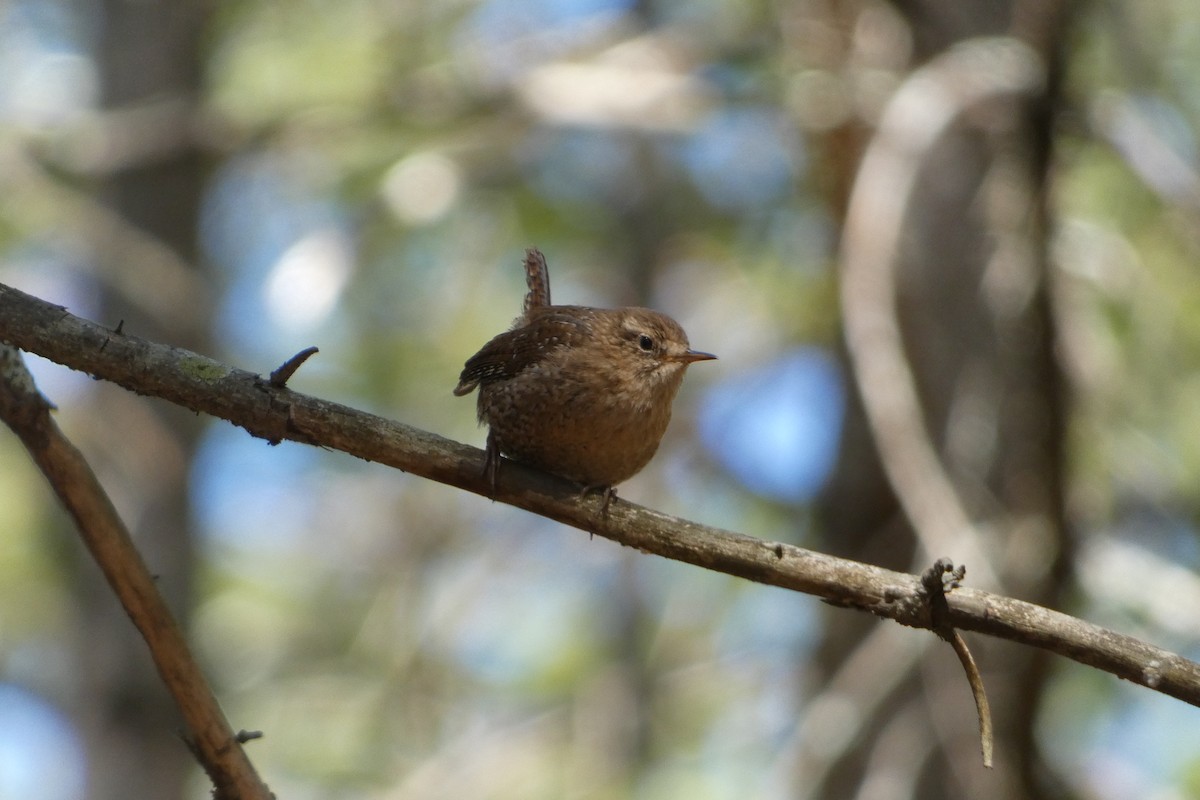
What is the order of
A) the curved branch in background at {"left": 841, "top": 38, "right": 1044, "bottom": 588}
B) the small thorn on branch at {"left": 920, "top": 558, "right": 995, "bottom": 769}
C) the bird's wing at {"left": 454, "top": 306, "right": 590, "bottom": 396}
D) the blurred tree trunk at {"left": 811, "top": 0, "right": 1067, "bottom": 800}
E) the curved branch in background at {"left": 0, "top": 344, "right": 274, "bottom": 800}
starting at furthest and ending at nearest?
the bird's wing at {"left": 454, "top": 306, "right": 590, "bottom": 396} → the curved branch in background at {"left": 841, "top": 38, "right": 1044, "bottom": 588} → the blurred tree trunk at {"left": 811, "top": 0, "right": 1067, "bottom": 800} → the curved branch in background at {"left": 0, "top": 344, "right": 274, "bottom": 800} → the small thorn on branch at {"left": 920, "top": 558, "right": 995, "bottom": 769}

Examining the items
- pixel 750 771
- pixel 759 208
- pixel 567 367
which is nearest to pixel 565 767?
pixel 750 771

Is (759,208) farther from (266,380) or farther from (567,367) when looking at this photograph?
(266,380)

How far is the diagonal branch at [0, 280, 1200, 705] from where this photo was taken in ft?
6.97

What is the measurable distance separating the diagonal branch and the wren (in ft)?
1.66

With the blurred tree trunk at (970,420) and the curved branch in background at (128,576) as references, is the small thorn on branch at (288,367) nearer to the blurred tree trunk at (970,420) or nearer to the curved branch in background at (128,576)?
the curved branch in background at (128,576)

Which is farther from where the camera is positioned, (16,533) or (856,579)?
(16,533)

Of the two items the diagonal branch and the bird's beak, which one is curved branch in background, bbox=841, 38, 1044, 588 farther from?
the diagonal branch

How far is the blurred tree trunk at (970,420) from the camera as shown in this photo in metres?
3.03

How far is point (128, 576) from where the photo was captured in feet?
7.54

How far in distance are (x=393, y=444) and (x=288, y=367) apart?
Answer: 0.79 feet

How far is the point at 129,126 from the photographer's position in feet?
19.9

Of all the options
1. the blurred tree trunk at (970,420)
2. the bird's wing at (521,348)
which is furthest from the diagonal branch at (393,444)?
the bird's wing at (521,348)

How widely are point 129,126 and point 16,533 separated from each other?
3.84 metres

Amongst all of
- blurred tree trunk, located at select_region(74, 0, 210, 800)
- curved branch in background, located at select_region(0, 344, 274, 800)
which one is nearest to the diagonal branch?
curved branch in background, located at select_region(0, 344, 274, 800)
